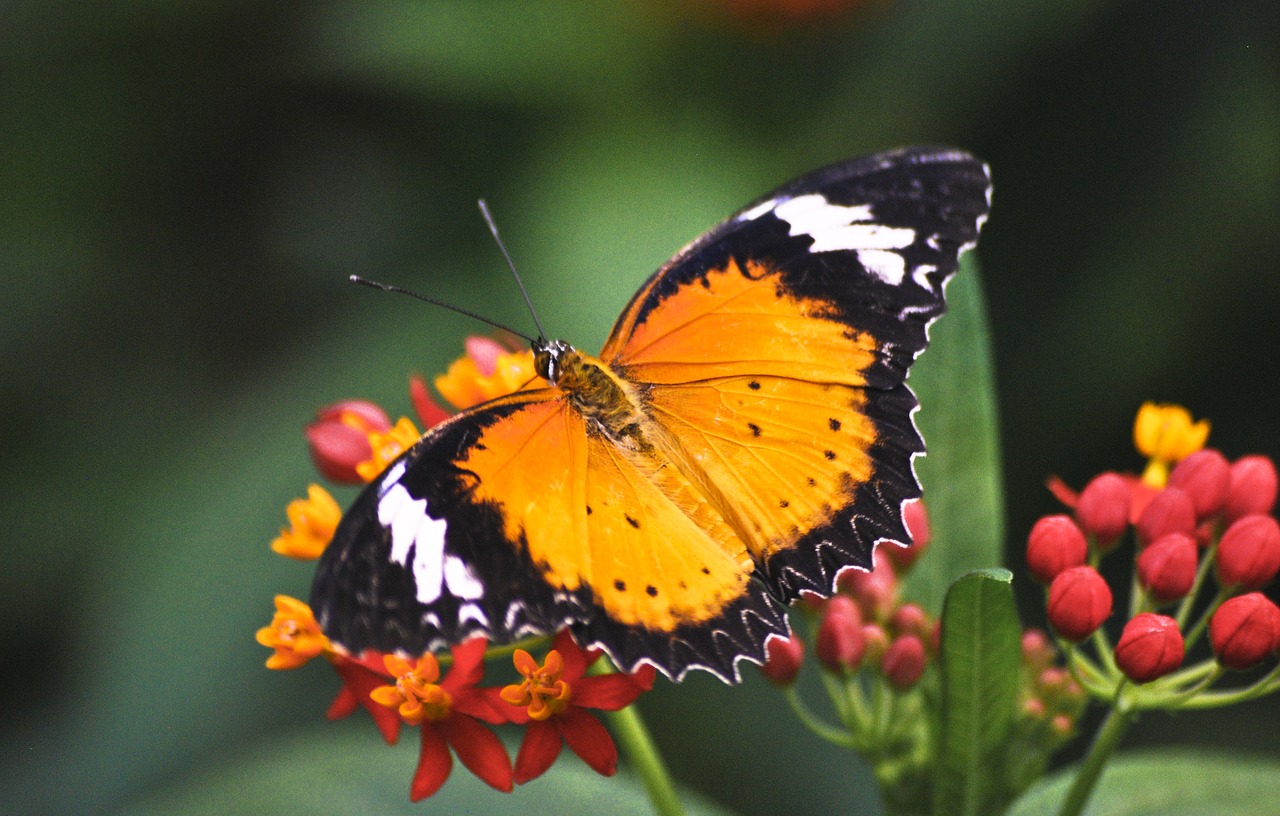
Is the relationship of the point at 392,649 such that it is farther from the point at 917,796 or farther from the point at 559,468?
the point at 917,796

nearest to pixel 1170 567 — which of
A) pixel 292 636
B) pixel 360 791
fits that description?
pixel 292 636

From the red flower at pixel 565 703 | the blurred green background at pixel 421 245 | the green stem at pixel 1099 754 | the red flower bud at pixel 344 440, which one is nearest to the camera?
the red flower at pixel 565 703

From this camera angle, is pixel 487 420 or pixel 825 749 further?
pixel 825 749

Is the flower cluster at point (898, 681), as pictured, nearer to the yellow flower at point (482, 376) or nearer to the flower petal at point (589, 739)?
the flower petal at point (589, 739)

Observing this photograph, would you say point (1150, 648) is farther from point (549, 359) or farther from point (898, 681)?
point (549, 359)

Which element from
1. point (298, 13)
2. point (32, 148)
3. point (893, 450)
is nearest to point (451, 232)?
point (298, 13)

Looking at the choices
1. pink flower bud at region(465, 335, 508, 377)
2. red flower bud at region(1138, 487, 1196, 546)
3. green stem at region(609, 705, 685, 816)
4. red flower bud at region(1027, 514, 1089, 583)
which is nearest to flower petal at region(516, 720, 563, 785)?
green stem at region(609, 705, 685, 816)

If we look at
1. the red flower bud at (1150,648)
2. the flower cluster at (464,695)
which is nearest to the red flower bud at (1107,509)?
the red flower bud at (1150,648)
